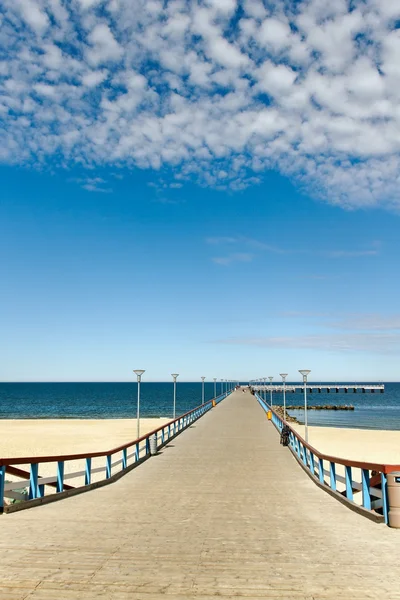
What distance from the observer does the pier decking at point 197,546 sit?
5.36 meters

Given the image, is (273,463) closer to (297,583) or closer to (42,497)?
(42,497)

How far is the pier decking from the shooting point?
17.6 ft

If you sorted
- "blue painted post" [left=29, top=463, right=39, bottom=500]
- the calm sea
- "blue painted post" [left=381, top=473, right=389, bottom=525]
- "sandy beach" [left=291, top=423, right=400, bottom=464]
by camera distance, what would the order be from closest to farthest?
"blue painted post" [left=381, top=473, right=389, bottom=525] < "blue painted post" [left=29, top=463, right=39, bottom=500] < "sandy beach" [left=291, top=423, right=400, bottom=464] < the calm sea

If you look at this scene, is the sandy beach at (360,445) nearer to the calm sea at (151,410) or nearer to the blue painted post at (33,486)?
the calm sea at (151,410)

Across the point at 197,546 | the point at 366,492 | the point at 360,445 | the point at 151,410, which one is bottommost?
the point at 151,410

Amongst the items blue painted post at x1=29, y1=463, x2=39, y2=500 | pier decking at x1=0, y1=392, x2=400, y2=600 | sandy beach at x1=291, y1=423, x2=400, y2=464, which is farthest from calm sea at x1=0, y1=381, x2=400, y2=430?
blue painted post at x1=29, y1=463, x2=39, y2=500

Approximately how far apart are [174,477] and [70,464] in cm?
1301

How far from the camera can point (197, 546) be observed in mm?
7004

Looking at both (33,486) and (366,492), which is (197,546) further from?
(33,486)

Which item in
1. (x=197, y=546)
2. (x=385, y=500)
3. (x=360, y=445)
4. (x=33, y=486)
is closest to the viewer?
(x=197, y=546)

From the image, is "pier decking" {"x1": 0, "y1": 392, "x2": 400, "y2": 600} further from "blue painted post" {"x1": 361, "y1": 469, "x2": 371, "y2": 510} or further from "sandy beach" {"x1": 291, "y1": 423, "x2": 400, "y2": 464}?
"sandy beach" {"x1": 291, "y1": 423, "x2": 400, "y2": 464}

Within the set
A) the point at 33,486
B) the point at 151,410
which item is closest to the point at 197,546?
the point at 33,486

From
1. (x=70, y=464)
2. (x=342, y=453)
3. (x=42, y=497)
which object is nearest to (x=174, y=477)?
(x=42, y=497)

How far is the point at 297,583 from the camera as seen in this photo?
18.2 feet
